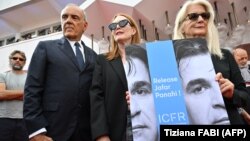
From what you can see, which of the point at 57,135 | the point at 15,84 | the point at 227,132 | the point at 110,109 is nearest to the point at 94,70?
the point at 110,109

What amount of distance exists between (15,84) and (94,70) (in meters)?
1.34

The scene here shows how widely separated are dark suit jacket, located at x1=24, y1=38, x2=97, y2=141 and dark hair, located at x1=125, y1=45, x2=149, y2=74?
0.41 meters

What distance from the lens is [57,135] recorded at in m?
1.42

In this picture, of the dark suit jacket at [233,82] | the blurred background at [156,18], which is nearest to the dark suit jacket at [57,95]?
the dark suit jacket at [233,82]

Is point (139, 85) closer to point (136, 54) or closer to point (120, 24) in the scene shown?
point (136, 54)

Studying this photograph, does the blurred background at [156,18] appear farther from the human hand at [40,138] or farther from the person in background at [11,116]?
the human hand at [40,138]

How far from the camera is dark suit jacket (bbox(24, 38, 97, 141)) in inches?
55.9

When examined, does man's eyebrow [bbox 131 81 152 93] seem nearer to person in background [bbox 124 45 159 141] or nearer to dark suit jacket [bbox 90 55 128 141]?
person in background [bbox 124 45 159 141]

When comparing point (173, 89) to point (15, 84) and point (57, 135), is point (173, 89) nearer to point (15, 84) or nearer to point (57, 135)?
point (57, 135)

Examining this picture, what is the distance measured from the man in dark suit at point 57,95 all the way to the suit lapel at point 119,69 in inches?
6.5

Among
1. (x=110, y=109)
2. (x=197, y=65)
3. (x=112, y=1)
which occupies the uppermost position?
(x=112, y=1)

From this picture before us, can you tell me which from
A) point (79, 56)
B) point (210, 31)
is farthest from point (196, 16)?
point (79, 56)

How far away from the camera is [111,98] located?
1377 millimetres

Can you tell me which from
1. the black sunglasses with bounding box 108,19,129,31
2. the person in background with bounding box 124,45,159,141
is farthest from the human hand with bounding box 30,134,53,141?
the black sunglasses with bounding box 108,19,129,31
